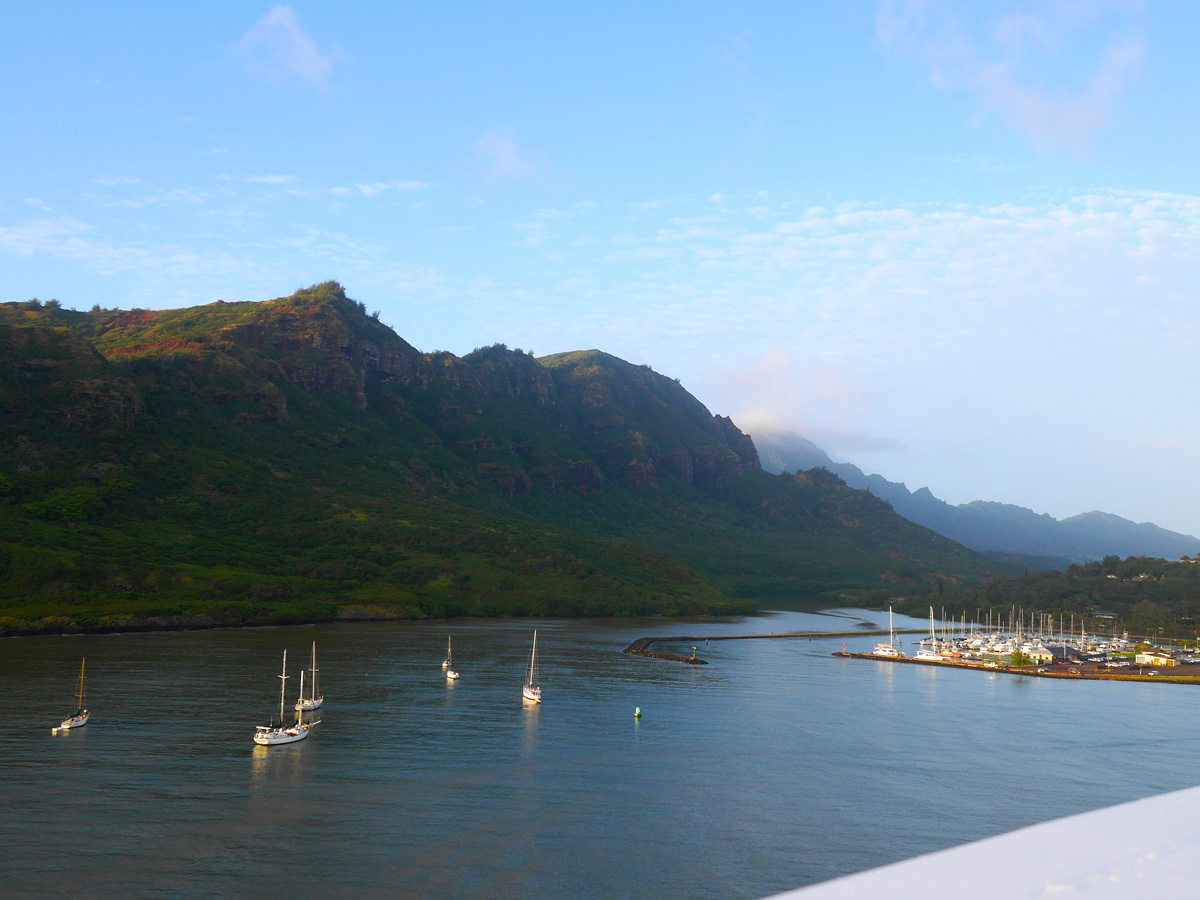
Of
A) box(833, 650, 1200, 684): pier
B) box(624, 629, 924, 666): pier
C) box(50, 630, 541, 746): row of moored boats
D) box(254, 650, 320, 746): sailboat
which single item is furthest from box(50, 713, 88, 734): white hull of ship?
box(833, 650, 1200, 684): pier

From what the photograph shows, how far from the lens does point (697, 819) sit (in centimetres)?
5538

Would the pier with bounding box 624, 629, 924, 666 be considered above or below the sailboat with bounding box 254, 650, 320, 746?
below

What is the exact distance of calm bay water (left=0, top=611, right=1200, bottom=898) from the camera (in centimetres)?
4512

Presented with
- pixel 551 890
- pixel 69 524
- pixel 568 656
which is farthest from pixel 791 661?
pixel 69 524

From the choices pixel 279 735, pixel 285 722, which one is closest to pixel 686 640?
pixel 285 722

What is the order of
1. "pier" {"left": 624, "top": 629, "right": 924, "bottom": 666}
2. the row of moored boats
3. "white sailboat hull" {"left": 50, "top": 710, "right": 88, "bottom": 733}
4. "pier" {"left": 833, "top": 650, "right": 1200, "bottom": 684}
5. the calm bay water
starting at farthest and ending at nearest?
"pier" {"left": 624, "top": 629, "right": 924, "bottom": 666} → "pier" {"left": 833, "top": 650, "right": 1200, "bottom": 684} → the row of moored boats → "white sailboat hull" {"left": 50, "top": 710, "right": 88, "bottom": 733} → the calm bay water

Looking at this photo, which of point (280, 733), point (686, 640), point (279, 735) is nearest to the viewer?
point (279, 735)

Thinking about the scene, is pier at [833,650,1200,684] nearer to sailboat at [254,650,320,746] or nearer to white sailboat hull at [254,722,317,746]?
sailboat at [254,650,320,746]

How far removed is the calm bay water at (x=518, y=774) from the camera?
45.1 meters

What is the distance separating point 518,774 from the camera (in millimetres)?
→ 63656

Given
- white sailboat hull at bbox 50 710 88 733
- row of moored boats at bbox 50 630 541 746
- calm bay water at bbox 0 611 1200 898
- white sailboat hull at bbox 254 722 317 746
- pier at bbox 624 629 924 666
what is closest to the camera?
calm bay water at bbox 0 611 1200 898

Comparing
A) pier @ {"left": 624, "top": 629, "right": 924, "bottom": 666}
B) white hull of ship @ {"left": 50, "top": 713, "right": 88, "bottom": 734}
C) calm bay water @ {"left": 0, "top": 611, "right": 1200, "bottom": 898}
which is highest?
white hull of ship @ {"left": 50, "top": 713, "right": 88, "bottom": 734}

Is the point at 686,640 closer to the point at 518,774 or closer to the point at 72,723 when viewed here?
the point at 518,774

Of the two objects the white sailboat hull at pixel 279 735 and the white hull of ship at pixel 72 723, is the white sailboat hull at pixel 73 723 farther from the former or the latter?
the white sailboat hull at pixel 279 735
